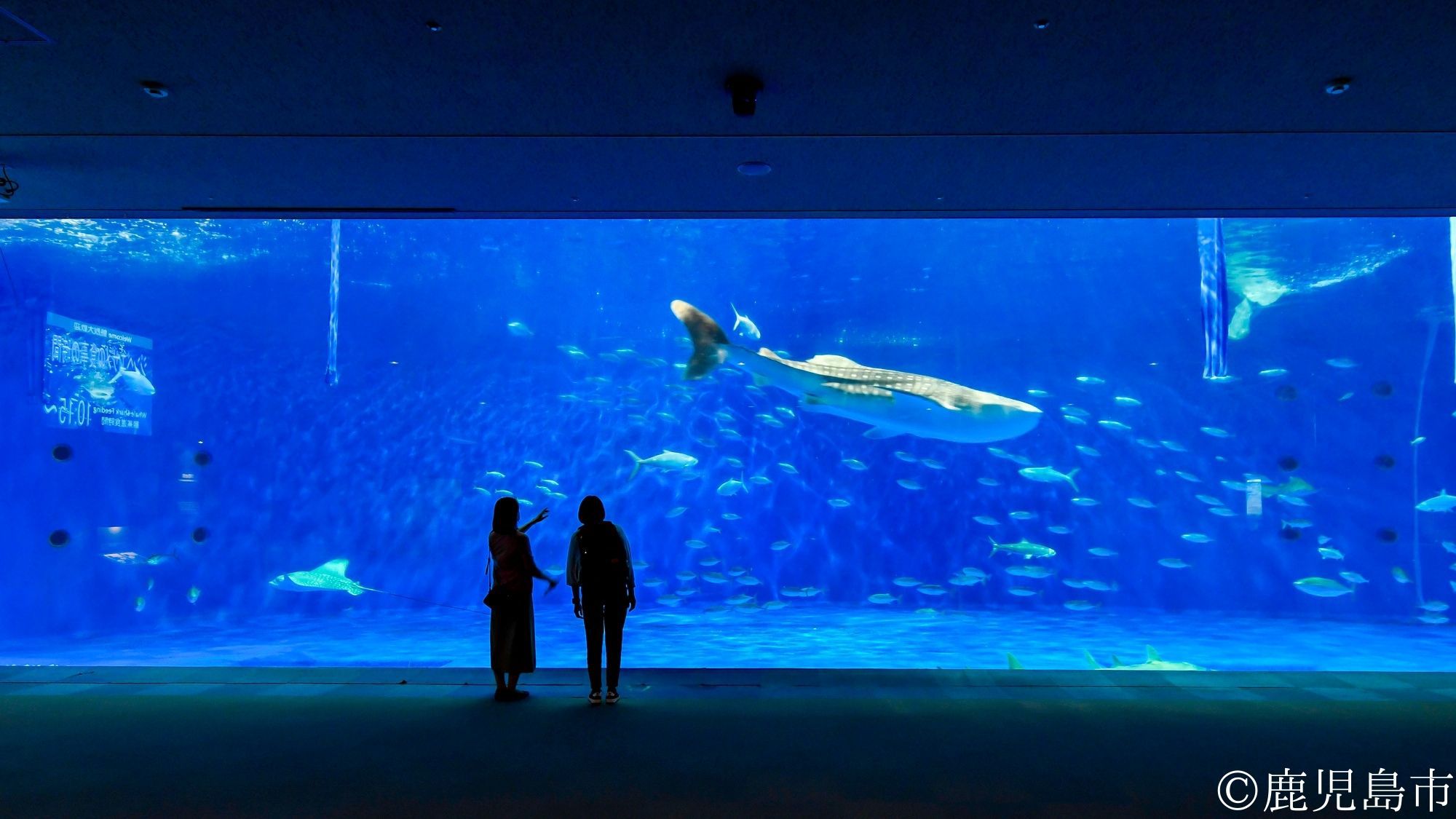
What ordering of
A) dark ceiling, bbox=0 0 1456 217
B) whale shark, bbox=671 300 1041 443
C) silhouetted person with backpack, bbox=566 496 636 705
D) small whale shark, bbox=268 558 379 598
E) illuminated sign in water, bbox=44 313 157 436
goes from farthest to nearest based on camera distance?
1. small whale shark, bbox=268 558 379 598
2. illuminated sign in water, bbox=44 313 157 436
3. whale shark, bbox=671 300 1041 443
4. silhouetted person with backpack, bbox=566 496 636 705
5. dark ceiling, bbox=0 0 1456 217

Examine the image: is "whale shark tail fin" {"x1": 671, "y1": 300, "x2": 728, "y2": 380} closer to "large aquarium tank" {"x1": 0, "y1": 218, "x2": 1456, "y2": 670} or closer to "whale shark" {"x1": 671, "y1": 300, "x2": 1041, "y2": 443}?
"whale shark" {"x1": 671, "y1": 300, "x2": 1041, "y2": 443}

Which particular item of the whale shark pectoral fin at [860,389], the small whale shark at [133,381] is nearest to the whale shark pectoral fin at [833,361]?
the whale shark pectoral fin at [860,389]

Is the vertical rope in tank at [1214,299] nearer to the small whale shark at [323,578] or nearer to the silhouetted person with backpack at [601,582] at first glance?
the silhouetted person with backpack at [601,582]

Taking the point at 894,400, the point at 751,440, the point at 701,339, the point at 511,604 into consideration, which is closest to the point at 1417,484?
the point at 894,400

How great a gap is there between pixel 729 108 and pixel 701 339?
350 cm

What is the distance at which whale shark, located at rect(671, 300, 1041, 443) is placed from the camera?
8.91m

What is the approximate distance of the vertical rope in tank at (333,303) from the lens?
1889 centimetres

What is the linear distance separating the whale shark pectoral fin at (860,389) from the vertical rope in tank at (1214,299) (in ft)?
19.6

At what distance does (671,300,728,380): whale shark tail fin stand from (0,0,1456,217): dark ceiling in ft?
5.93

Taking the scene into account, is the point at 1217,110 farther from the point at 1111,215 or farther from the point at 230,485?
the point at 230,485

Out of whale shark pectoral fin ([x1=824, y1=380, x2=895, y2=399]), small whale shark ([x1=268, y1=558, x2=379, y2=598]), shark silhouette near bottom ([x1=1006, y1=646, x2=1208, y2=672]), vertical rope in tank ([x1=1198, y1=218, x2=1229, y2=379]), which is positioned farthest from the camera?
vertical rope in tank ([x1=1198, y1=218, x2=1229, y2=379])

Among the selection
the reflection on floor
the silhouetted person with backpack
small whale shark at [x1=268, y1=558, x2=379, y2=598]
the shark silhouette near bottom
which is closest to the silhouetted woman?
the silhouetted person with backpack

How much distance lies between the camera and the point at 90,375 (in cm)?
1156

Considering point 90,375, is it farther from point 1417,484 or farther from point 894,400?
point 1417,484
